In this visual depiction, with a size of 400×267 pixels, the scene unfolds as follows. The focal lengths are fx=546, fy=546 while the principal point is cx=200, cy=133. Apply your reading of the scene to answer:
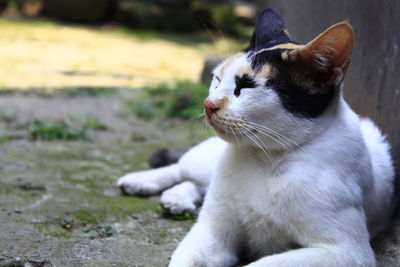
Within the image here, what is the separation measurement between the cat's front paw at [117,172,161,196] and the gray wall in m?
1.48

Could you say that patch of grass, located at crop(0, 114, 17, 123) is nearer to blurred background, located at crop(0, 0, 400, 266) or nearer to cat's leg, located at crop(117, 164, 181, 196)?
blurred background, located at crop(0, 0, 400, 266)

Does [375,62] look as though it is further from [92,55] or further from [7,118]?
[92,55]

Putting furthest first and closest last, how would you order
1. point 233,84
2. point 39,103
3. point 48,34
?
point 48,34, point 39,103, point 233,84

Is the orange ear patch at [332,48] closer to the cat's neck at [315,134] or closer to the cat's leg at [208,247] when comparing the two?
the cat's neck at [315,134]

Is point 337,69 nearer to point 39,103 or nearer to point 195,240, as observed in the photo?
point 195,240

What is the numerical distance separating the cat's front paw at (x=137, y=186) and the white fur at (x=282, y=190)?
1.08 metres

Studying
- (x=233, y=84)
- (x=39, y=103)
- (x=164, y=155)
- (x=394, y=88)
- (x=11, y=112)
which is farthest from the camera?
(x=39, y=103)

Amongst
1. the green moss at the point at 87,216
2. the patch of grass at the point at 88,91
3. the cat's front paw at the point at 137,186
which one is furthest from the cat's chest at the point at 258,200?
the patch of grass at the point at 88,91

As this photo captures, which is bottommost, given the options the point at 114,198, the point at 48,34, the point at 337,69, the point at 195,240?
the point at 48,34

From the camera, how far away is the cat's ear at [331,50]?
224 cm

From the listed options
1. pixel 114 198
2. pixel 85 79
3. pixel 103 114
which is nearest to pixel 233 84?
pixel 114 198

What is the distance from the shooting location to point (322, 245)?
231 centimetres

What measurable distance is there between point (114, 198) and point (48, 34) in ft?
32.2

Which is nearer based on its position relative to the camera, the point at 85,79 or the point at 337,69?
the point at 337,69
